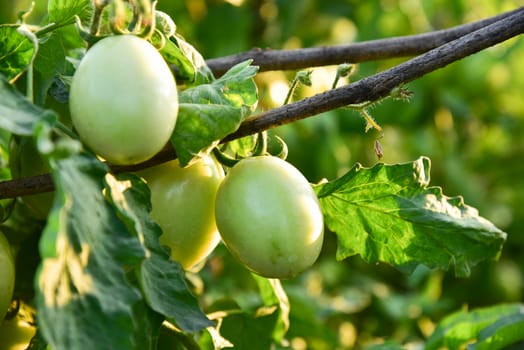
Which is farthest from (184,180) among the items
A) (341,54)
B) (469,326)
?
(469,326)

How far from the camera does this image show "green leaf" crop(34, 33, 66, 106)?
530 mm

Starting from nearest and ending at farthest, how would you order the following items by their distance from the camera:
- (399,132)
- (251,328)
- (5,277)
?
(5,277) < (251,328) < (399,132)

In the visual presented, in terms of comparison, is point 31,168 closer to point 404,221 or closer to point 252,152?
point 252,152

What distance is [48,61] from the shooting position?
1.76 feet

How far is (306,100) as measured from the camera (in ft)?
1.58

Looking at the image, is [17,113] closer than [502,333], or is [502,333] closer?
[17,113]

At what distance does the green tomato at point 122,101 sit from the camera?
1.40 ft

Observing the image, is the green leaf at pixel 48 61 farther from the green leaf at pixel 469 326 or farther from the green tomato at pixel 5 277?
the green leaf at pixel 469 326

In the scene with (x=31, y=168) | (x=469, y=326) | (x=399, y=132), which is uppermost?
(x=31, y=168)

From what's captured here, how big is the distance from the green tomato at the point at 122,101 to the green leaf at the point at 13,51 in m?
0.08

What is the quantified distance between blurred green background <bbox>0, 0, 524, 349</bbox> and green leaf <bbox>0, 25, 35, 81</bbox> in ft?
1.77

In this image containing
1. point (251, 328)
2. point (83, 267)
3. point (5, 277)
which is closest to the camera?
point (83, 267)

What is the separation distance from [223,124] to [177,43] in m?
0.11

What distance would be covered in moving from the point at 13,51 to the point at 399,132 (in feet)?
3.38
